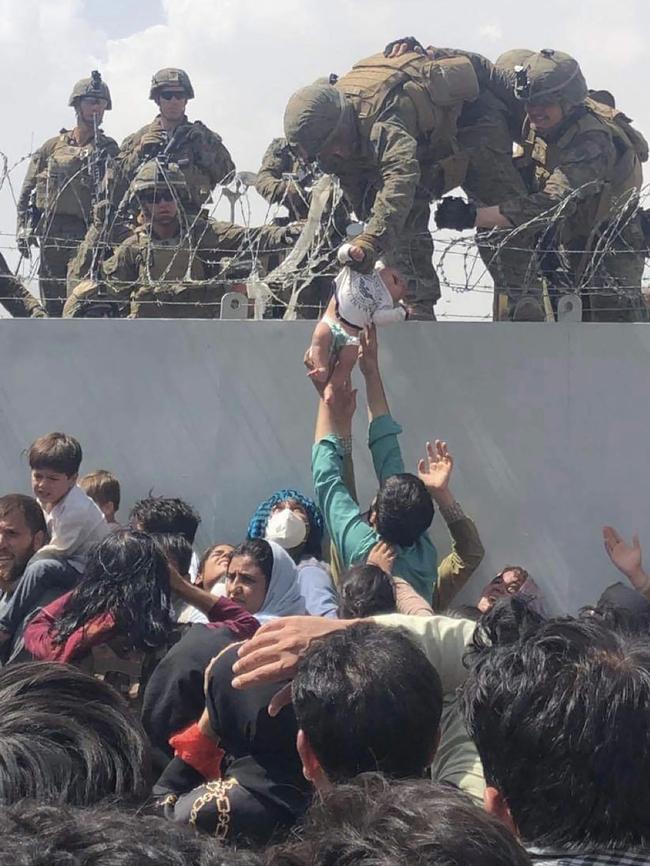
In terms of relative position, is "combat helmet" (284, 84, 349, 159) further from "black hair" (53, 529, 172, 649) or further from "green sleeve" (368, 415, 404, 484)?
"black hair" (53, 529, 172, 649)

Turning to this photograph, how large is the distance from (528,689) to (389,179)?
425cm

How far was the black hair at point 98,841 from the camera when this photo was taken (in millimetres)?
1049

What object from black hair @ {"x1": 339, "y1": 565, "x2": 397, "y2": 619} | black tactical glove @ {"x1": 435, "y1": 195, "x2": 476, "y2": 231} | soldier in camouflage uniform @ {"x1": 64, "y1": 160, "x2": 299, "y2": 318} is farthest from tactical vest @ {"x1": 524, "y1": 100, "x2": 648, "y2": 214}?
black hair @ {"x1": 339, "y1": 565, "x2": 397, "y2": 619}

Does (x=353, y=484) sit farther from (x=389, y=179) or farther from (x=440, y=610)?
(x=389, y=179)

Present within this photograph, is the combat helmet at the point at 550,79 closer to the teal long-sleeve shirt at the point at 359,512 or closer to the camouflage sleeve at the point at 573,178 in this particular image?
the camouflage sleeve at the point at 573,178

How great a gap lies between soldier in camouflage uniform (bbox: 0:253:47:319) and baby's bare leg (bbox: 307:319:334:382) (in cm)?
250

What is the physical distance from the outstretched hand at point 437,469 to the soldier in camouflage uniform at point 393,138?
1122 millimetres

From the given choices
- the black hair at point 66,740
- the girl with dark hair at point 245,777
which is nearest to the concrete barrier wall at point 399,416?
the girl with dark hair at point 245,777

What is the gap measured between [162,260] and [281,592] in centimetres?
346

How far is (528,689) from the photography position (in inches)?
61.8

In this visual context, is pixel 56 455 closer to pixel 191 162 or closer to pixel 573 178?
pixel 573 178

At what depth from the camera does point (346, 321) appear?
5.01 m

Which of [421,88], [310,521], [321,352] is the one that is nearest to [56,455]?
[310,521]

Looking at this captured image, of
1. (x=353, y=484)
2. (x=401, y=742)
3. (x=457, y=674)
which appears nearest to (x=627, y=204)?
(x=353, y=484)
